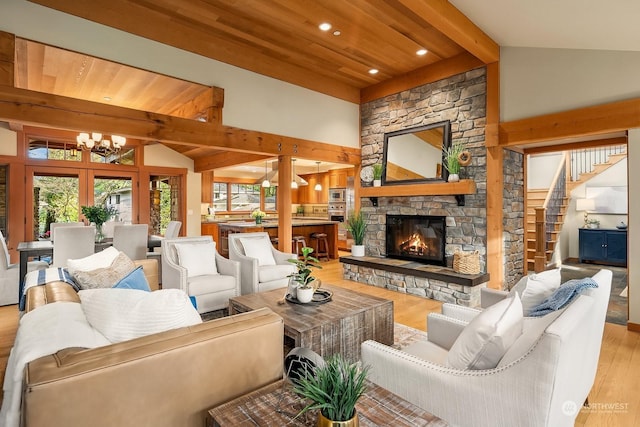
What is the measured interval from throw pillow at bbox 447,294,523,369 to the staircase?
525 centimetres

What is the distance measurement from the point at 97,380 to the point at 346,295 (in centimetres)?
233

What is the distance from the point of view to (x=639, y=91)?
11.1 ft

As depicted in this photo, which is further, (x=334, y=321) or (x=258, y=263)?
(x=258, y=263)

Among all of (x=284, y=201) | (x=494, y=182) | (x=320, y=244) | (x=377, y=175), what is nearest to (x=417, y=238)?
(x=377, y=175)

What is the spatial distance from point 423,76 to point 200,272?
171 inches

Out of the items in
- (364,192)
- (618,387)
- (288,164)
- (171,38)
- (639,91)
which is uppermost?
(171,38)

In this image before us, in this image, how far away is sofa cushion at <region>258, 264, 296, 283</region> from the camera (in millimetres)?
4277

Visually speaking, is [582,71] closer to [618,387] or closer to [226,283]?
[618,387]

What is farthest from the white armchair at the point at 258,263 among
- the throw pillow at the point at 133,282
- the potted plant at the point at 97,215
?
the potted plant at the point at 97,215

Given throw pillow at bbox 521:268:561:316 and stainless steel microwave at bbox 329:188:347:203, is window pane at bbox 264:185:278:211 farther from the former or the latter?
throw pillow at bbox 521:268:561:316

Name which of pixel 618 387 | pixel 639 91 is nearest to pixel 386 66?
pixel 639 91

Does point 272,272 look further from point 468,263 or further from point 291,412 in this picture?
point 291,412

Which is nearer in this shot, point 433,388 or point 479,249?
point 433,388

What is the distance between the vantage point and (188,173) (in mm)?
8195
